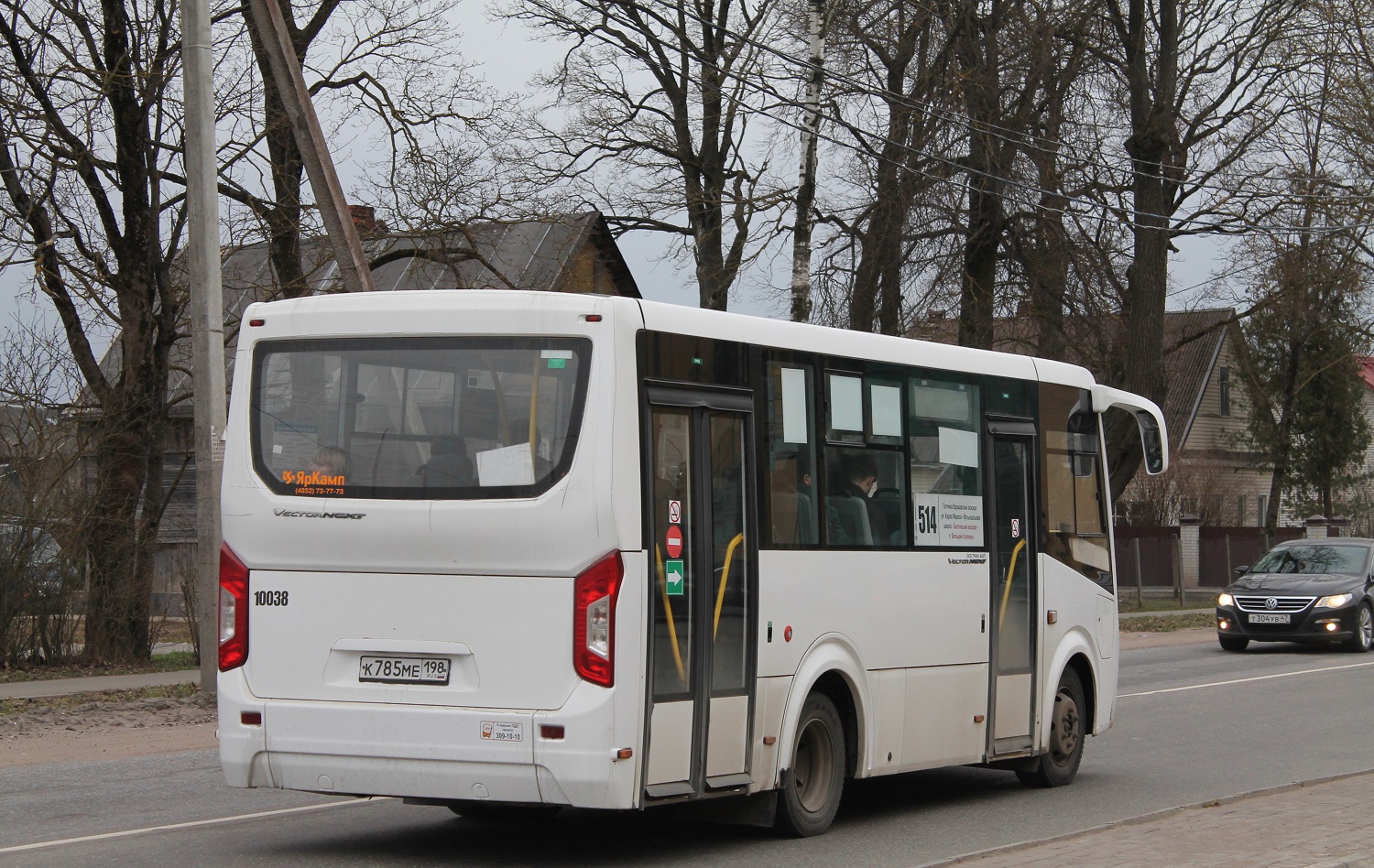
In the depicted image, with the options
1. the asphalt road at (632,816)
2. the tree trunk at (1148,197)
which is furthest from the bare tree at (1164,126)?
the asphalt road at (632,816)

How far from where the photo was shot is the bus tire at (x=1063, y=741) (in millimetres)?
11102

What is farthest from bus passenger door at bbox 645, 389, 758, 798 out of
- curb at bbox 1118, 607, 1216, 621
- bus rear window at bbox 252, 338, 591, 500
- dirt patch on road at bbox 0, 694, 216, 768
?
curb at bbox 1118, 607, 1216, 621

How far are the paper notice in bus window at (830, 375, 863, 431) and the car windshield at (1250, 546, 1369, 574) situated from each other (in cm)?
1810

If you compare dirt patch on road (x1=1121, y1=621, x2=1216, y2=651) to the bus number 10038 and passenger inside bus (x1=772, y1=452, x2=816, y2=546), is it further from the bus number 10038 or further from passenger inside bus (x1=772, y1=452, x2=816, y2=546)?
the bus number 10038

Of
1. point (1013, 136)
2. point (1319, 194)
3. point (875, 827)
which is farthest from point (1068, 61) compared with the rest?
point (875, 827)

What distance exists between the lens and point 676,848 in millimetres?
8414

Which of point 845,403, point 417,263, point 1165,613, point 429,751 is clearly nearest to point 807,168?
point 417,263

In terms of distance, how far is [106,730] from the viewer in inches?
567

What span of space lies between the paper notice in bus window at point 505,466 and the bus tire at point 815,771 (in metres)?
2.21

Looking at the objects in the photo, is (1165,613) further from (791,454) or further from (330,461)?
(330,461)

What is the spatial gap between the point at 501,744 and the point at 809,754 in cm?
228

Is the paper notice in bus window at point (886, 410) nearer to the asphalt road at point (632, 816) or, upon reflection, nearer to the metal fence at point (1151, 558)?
the asphalt road at point (632, 816)

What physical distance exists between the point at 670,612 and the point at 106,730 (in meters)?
8.68

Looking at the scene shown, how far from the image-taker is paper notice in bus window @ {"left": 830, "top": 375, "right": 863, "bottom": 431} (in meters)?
9.02
